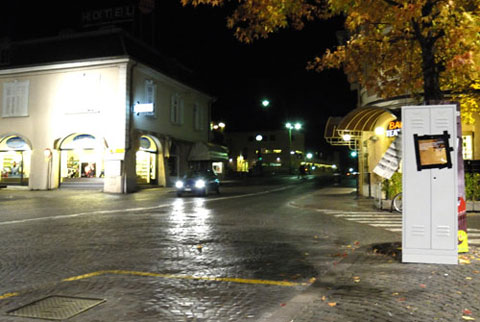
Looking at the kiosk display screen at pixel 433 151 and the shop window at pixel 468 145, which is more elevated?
the shop window at pixel 468 145

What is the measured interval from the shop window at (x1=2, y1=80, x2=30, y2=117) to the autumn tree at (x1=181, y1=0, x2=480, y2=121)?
84.4 ft

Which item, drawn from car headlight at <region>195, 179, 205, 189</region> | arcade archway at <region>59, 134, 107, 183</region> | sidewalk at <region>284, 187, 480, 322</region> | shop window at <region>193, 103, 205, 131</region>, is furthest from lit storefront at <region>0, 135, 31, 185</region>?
sidewalk at <region>284, 187, 480, 322</region>

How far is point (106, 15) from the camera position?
3291cm

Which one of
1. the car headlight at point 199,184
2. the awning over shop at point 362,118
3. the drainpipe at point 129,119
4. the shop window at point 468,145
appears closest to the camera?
the shop window at point 468,145

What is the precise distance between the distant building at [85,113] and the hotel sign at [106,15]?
122 inches

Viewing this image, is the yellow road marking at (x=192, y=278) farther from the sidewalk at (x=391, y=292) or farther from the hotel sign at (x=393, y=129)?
the hotel sign at (x=393, y=129)

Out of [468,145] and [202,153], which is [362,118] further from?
[202,153]

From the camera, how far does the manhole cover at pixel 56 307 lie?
4.54m

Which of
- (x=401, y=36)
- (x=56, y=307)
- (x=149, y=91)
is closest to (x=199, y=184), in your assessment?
(x=149, y=91)

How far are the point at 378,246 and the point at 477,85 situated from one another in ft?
19.2

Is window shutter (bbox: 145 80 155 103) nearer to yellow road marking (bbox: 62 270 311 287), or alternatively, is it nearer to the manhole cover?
yellow road marking (bbox: 62 270 311 287)

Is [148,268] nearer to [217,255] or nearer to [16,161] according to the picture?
[217,255]

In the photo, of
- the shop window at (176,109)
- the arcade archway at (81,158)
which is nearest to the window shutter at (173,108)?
the shop window at (176,109)

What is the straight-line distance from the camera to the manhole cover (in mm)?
4539
